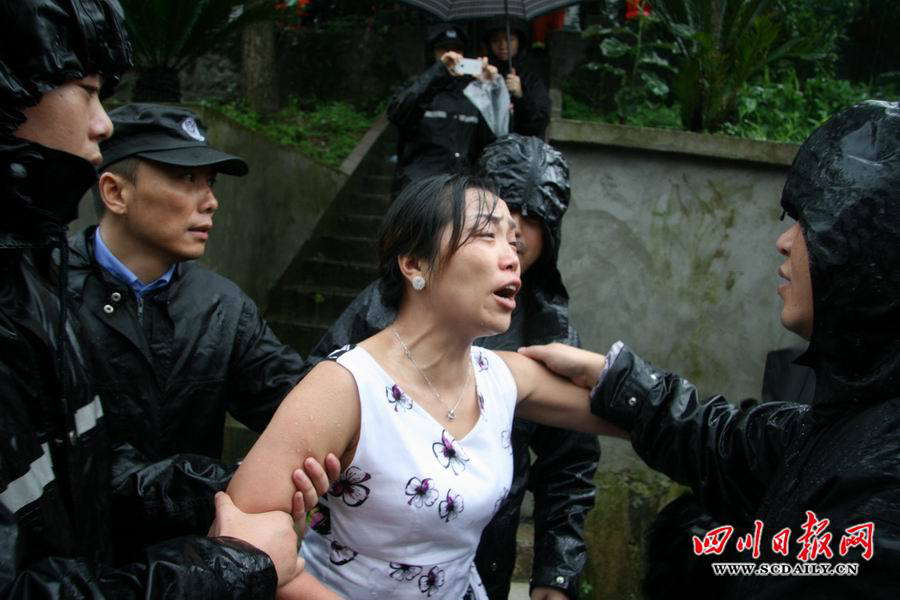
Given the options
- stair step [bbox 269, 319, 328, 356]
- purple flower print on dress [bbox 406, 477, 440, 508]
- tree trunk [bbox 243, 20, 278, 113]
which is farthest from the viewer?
tree trunk [bbox 243, 20, 278, 113]

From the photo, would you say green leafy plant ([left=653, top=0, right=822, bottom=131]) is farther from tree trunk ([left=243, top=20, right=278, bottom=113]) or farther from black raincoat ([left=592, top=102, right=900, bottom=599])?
tree trunk ([left=243, top=20, right=278, bottom=113])

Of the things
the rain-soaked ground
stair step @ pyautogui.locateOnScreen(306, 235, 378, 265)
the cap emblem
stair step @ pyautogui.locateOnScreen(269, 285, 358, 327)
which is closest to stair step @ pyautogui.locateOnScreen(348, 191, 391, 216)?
stair step @ pyautogui.locateOnScreen(306, 235, 378, 265)

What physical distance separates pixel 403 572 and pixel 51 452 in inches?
37.1

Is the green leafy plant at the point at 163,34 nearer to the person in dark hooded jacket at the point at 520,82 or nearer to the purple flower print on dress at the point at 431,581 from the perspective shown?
the person in dark hooded jacket at the point at 520,82

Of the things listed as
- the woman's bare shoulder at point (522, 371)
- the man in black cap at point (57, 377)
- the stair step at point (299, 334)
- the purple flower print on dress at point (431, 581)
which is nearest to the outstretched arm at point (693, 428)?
the woman's bare shoulder at point (522, 371)

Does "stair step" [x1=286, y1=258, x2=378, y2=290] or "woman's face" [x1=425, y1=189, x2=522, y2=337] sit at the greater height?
"woman's face" [x1=425, y1=189, x2=522, y2=337]

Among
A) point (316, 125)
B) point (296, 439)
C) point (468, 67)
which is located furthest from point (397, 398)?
point (316, 125)

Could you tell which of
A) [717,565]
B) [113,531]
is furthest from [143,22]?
[717,565]

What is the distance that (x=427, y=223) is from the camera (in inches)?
95.1

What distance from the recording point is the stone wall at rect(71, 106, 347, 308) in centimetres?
598

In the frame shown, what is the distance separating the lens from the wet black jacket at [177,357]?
256cm

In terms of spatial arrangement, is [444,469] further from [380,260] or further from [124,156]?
[124,156]

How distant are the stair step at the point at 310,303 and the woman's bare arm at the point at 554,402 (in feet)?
14.6

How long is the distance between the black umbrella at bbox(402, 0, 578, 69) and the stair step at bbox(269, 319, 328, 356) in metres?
2.63
